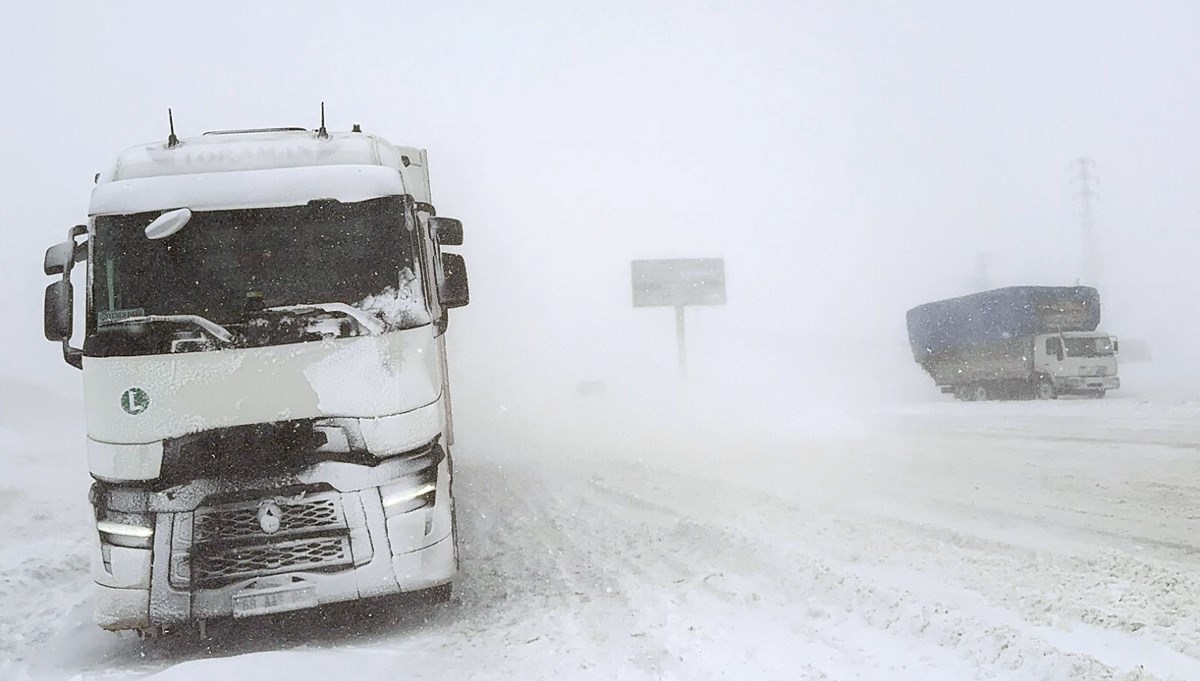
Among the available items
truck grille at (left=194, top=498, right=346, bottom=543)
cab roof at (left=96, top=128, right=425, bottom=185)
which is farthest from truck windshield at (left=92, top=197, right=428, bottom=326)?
truck grille at (left=194, top=498, right=346, bottom=543)

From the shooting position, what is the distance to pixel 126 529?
545 cm

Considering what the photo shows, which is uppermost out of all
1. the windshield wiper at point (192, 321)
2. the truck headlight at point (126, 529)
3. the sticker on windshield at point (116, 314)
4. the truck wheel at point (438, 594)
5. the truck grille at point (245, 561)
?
the sticker on windshield at point (116, 314)

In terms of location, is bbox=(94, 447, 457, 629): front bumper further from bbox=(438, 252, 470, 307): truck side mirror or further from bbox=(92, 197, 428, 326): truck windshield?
bbox=(438, 252, 470, 307): truck side mirror

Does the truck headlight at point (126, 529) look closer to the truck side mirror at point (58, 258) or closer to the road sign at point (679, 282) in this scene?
the truck side mirror at point (58, 258)

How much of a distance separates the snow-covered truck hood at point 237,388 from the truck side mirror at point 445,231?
48.9 inches

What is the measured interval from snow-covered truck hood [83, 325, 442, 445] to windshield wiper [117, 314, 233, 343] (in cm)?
12

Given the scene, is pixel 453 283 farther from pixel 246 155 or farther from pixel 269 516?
pixel 269 516

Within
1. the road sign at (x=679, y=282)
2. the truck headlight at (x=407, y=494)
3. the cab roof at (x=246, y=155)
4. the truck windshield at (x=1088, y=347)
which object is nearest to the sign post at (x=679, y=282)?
the road sign at (x=679, y=282)

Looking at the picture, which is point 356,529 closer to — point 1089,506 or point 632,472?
point 1089,506

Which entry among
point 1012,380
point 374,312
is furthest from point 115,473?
point 1012,380

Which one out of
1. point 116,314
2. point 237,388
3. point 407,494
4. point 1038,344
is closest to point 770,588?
point 407,494

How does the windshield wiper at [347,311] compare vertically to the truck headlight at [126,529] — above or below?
above

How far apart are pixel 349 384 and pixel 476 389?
3660 cm

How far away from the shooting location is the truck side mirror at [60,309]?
6148 mm
